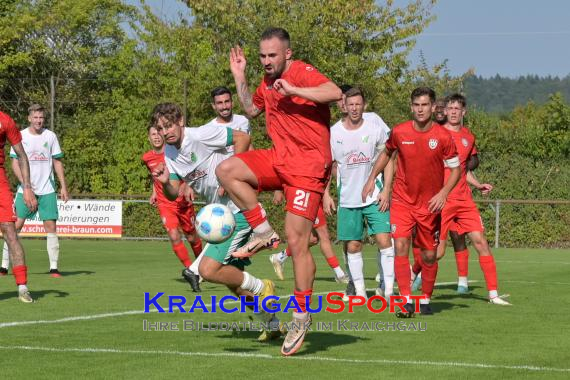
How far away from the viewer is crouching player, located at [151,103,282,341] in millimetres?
8742

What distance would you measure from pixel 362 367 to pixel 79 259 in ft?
48.2

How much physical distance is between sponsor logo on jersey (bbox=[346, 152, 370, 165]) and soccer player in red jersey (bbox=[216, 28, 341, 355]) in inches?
177

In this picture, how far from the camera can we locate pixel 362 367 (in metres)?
7.36

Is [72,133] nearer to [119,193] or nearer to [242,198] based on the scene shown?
[119,193]

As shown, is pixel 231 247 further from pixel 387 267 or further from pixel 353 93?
pixel 353 93

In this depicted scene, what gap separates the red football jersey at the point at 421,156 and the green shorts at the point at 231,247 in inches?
86.4

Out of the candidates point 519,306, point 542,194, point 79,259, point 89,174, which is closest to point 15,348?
point 519,306

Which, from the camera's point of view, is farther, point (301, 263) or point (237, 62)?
point (237, 62)

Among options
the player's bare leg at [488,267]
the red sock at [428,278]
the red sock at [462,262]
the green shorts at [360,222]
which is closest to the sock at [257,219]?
the red sock at [428,278]

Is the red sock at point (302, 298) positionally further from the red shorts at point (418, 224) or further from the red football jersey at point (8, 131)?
the red football jersey at point (8, 131)

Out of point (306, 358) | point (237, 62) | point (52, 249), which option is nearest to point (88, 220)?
point (52, 249)

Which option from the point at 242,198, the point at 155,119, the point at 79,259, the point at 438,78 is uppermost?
the point at 438,78

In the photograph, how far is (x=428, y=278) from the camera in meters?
11.0

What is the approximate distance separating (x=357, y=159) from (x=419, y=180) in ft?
6.92
